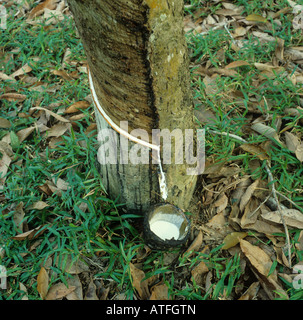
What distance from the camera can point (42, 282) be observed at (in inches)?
70.7

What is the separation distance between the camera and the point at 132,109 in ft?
4.89

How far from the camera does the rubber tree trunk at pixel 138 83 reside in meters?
1.19

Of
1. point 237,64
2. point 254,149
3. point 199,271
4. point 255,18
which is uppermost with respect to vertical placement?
point 255,18

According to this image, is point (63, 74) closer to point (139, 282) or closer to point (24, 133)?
point (24, 133)

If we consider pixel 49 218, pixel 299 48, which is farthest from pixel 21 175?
pixel 299 48

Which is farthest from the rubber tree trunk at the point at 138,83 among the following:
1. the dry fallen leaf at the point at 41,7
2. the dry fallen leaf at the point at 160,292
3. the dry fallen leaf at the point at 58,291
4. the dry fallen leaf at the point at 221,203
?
the dry fallen leaf at the point at 41,7

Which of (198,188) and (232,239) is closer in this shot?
(232,239)

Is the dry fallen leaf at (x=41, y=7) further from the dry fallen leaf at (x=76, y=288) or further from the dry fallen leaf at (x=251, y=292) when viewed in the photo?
the dry fallen leaf at (x=251, y=292)

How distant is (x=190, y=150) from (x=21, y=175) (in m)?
1.16

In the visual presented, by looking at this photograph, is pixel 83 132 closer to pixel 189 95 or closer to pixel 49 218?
pixel 49 218

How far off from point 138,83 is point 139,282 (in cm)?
105

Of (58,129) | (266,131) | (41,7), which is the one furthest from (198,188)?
(41,7)

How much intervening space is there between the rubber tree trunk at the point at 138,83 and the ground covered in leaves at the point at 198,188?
257mm

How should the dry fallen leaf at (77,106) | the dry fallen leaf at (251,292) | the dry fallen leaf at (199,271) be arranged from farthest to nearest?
the dry fallen leaf at (77,106) → the dry fallen leaf at (199,271) → the dry fallen leaf at (251,292)
